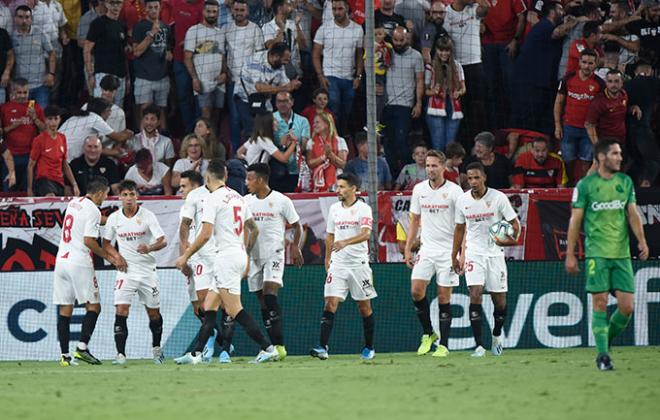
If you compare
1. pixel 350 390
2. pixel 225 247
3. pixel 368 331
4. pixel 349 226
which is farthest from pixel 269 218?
pixel 350 390

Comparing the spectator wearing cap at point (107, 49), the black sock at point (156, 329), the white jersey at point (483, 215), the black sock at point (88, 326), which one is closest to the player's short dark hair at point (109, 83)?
the spectator wearing cap at point (107, 49)

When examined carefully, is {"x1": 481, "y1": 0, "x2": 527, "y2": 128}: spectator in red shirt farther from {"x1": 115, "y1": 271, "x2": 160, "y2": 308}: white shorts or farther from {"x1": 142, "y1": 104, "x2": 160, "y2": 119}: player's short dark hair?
{"x1": 115, "y1": 271, "x2": 160, "y2": 308}: white shorts

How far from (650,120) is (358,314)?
639 centimetres

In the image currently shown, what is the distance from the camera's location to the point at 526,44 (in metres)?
20.7

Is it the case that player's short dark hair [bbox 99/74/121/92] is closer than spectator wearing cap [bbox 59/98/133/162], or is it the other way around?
spectator wearing cap [bbox 59/98/133/162]

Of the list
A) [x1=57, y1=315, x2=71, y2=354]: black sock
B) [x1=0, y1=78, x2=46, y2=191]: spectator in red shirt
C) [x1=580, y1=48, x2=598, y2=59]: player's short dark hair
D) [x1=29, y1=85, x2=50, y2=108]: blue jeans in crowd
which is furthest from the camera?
[x1=29, y1=85, x2=50, y2=108]: blue jeans in crowd

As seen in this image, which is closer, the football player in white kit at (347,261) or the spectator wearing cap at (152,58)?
the football player in white kit at (347,261)

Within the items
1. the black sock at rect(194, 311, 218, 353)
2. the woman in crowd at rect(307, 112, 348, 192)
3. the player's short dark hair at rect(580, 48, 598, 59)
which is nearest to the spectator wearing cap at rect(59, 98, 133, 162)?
the woman in crowd at rect(307, 112, 348, 192)

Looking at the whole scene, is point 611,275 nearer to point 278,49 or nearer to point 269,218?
point 269,218

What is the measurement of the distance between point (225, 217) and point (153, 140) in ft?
21.2

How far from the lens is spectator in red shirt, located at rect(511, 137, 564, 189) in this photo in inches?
750

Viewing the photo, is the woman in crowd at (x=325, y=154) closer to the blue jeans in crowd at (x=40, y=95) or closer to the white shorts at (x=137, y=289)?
the white shorts at (x=137, y=289)

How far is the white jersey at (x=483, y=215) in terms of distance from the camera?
15.2m

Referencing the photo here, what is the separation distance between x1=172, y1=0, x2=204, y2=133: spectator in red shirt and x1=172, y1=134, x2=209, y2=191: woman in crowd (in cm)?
164
